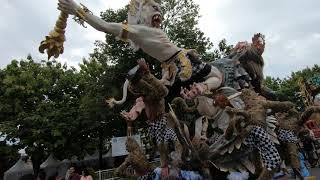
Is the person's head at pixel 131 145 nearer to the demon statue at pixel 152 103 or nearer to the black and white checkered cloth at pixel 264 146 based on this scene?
the demon statue at pixel 152 103

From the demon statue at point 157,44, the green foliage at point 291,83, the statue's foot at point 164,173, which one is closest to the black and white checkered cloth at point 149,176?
the statue's foot at point 164,173

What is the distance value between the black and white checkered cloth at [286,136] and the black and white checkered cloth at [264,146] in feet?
4.56

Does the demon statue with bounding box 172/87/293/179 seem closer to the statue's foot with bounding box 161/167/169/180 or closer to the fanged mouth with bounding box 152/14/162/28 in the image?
the statue's foot with bounding box 161/167/169/180

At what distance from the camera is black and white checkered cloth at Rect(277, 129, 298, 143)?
645 centimetres

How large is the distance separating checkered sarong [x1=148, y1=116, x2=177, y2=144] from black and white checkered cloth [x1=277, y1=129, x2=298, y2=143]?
6.30ft

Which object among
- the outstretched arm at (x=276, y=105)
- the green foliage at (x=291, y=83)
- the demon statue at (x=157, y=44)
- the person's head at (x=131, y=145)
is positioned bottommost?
the person's head at (x=131, y=145)

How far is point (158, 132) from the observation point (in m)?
5.27

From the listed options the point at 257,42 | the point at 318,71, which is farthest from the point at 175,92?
the point at 318,71

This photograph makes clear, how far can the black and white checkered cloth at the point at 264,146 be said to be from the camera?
4.92 metres

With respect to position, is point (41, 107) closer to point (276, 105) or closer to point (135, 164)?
point (135, 164)

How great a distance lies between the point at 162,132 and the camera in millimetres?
5254

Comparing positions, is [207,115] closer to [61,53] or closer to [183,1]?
[61,53]

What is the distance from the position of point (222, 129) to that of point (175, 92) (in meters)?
0.79

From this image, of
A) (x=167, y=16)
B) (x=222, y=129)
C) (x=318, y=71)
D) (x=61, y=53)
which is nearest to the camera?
(x=61, y=53)
